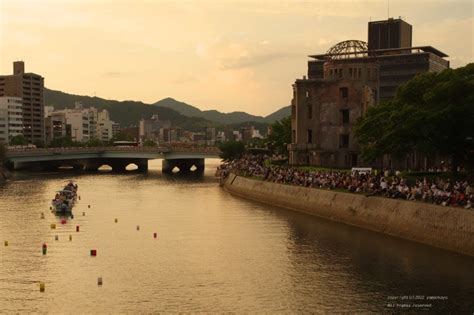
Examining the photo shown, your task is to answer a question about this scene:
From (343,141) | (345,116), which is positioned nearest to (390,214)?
(343,141)

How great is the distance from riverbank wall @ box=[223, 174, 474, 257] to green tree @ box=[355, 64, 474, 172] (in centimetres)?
1001

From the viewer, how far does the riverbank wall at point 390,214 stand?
4953 cm

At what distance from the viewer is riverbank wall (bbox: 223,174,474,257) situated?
49531mm

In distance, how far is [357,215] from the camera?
214 ft

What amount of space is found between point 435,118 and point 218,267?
31750mm

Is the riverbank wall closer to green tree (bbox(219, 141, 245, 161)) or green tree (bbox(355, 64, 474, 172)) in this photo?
green tree (bbox(355, 64, 474, 172))

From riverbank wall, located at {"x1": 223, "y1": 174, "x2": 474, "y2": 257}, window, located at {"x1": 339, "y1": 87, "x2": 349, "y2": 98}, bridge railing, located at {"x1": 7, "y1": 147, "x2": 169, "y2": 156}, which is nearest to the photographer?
riverbank wall, located at {"x1": 223, "y1": 174, "x2": 474, "y2": 257}

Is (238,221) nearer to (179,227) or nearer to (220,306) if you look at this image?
(179,227)

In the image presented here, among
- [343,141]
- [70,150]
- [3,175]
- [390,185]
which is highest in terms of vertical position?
[343,141]

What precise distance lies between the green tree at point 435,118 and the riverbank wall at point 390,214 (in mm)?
10008

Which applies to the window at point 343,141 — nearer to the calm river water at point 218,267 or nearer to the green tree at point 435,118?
the green tree at point 435,118

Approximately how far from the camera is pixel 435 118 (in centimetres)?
6500

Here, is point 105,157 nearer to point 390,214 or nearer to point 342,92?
point 342,92

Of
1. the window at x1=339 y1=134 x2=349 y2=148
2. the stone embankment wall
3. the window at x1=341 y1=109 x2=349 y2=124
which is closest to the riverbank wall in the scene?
the window at x1=339 y1=134 x2=349 y2=148
